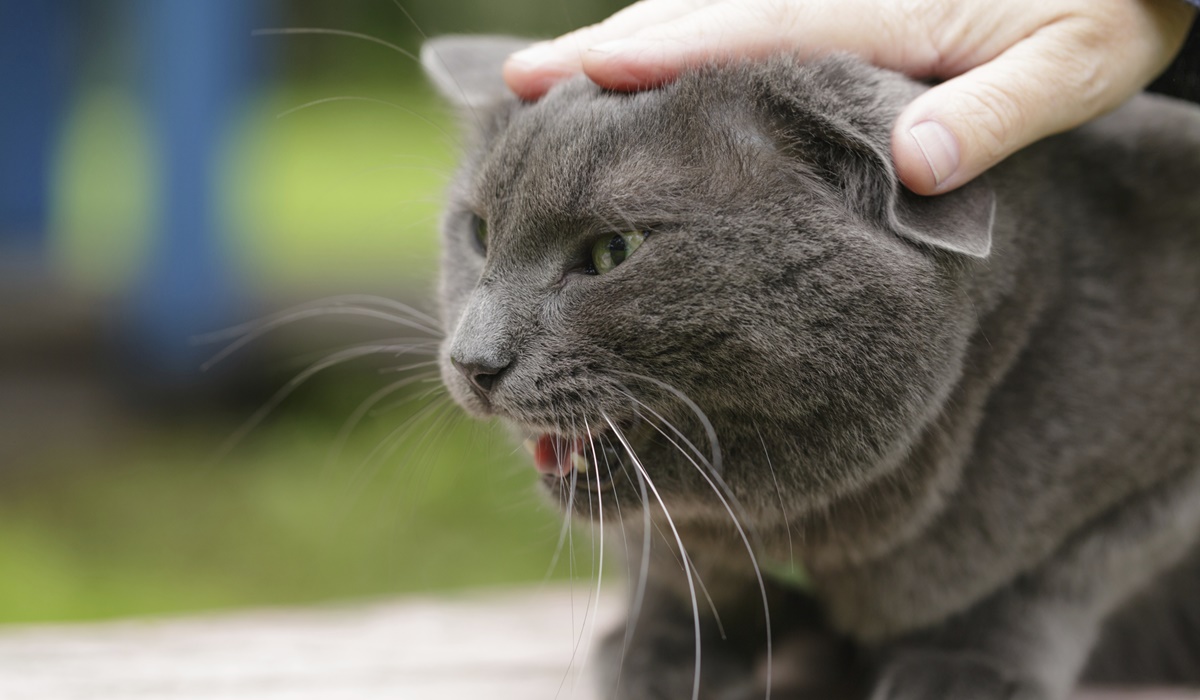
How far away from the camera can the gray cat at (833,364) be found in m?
1.18

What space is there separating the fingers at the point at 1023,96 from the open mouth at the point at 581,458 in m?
0.42

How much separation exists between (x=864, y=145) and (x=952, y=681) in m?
0.65

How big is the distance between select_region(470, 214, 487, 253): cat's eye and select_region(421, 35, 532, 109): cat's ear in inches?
6.3

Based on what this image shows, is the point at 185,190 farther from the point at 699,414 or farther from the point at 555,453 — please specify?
the point at 699,414

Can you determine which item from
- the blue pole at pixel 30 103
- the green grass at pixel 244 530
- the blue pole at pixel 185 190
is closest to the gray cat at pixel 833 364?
the green grass at pixel 244 530

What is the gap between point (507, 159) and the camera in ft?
4.31

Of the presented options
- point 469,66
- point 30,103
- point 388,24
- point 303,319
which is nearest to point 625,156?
point 469,66

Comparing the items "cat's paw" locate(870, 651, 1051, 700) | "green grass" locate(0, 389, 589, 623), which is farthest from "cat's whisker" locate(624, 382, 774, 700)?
"green grass" locate(0, 389, 589, 623)

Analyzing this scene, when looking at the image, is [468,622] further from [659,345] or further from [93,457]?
[93,457]

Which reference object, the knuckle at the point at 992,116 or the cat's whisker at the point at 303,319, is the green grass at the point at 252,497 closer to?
the cat's whisker at the point at 303,319

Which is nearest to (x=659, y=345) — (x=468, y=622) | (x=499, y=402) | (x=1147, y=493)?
(x=499, y=402)

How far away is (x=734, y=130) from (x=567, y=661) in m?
0.98

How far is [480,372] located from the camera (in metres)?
1.20

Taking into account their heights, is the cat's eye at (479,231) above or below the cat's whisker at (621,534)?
above
